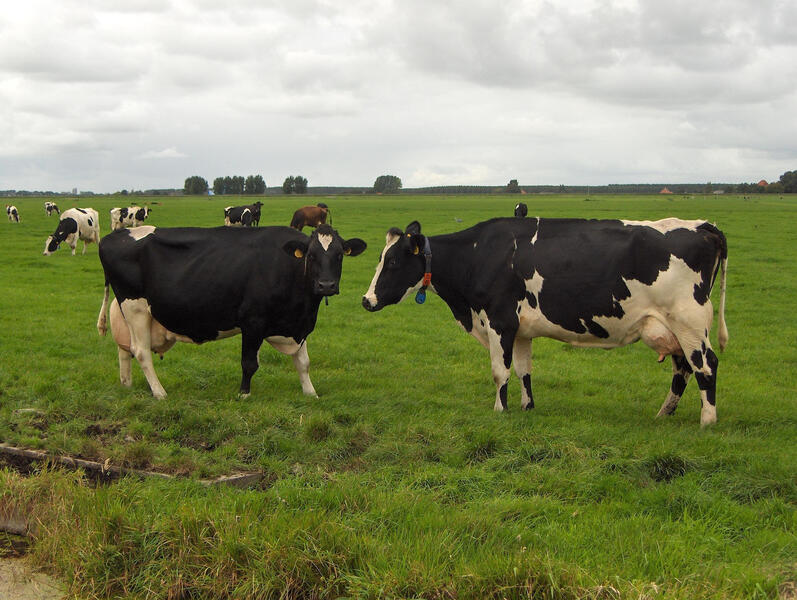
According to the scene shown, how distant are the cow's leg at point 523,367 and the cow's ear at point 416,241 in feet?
5.22

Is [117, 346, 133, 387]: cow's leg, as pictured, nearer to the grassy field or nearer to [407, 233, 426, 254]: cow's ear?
the grassy field

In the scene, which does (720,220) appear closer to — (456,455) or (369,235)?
(369,235)

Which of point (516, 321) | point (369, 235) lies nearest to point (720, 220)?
point (369, 235)

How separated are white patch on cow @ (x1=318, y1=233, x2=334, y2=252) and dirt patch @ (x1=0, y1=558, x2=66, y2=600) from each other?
466 centimetres

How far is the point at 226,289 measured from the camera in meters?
A: 8.59

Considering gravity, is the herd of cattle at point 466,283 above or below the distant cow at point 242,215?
below

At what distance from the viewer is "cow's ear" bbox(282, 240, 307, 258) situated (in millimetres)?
8461

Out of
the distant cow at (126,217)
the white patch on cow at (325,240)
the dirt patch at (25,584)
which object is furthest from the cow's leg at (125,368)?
the distant cow at (126,217)

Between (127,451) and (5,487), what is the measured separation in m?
1.04

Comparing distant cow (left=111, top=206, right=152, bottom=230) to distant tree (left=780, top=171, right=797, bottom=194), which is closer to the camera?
distant cow (left=111, top=206, right=152, bottom=230)

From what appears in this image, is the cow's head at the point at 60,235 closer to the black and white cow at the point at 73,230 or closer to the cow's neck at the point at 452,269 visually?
the black and white cow at the point at 73,230

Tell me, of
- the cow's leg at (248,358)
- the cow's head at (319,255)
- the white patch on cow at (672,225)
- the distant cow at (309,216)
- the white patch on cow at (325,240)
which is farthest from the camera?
the distant cow at (309,216)

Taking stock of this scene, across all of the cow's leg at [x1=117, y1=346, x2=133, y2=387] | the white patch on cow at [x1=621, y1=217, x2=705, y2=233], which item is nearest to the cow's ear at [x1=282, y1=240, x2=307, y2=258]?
the cow's leg at [x1=117, y1=346, x2=133, y2=387]

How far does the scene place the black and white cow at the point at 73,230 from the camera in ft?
85.3
